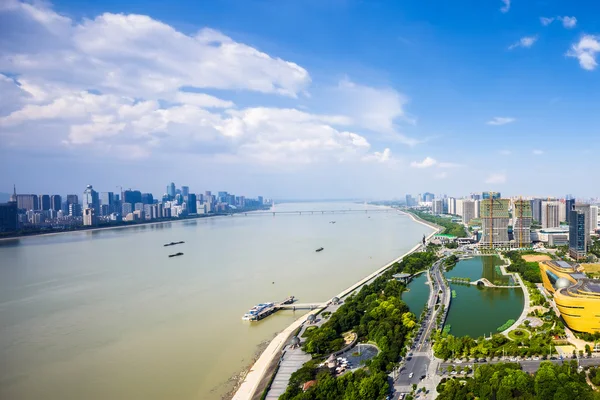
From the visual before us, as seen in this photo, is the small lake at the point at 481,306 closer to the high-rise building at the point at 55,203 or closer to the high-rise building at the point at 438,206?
the high-rise building at the point at 438,206

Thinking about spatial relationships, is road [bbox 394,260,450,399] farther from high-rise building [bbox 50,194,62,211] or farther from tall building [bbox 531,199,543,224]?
high-rise building [bbox 50,194,62,211]

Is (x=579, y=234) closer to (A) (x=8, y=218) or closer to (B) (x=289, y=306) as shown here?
(B) (x=289, y=306)

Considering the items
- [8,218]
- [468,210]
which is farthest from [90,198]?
[468,210]

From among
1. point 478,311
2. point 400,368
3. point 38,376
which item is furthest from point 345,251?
point 38,376

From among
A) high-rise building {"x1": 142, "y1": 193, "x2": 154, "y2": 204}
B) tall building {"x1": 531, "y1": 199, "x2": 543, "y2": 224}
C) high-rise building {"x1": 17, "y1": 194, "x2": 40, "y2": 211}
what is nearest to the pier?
tall building {"x1": 531, "y1": 199, "x2": 543, "y2": 224}

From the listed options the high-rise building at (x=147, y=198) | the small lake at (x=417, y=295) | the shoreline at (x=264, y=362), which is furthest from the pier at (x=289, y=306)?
the high-rise building at (x=147, y=198)
